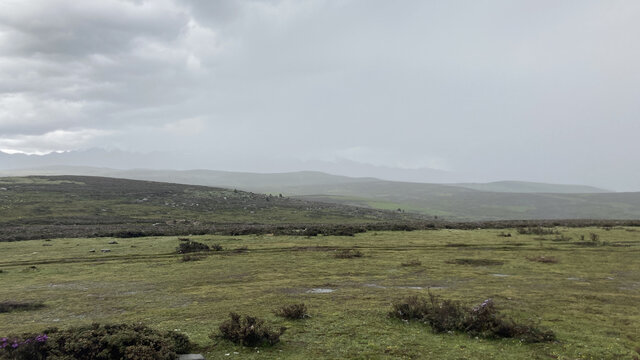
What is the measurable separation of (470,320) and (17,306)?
19.7 m

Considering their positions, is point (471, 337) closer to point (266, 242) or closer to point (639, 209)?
point (266, 242)

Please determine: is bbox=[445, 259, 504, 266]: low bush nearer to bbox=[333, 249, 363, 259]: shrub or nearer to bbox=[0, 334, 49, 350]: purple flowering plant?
bbox=[333, 249, 363, 259]: shrub

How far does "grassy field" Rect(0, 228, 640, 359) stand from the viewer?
1115cm

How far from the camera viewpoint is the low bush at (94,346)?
9.09m

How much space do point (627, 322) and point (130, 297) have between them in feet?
69.8

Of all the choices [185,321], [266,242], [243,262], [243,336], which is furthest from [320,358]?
[266,242]

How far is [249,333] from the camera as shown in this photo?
11.1 metres

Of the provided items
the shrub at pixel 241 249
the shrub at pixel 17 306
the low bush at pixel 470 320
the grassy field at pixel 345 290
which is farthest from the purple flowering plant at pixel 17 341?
the shrub at pixel 241 249

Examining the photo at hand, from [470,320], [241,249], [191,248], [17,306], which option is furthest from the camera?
[241,249]

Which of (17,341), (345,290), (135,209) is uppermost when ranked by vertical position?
(17,341)

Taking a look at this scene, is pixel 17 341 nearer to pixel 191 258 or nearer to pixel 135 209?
pixel 191 258

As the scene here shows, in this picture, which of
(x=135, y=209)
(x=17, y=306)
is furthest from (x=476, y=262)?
(x=135, y=209)

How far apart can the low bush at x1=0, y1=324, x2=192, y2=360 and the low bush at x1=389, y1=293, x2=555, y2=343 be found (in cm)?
833

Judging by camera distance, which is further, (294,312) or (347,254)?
(347,254)
